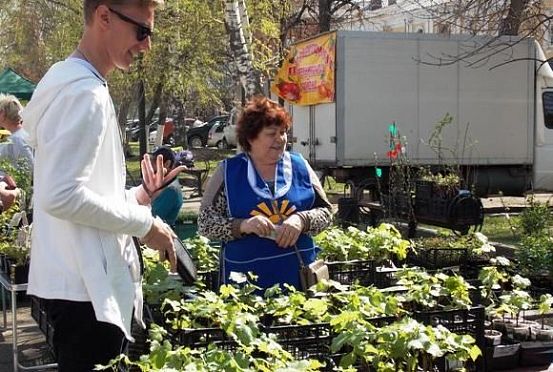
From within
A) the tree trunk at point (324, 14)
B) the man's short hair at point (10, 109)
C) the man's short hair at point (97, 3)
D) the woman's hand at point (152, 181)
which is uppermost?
the tree trunk at point (324, 14)

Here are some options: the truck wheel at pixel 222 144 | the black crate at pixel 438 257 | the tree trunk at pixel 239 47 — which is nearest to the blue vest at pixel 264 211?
the black crate at pixel 438 257

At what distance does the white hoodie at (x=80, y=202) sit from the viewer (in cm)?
228

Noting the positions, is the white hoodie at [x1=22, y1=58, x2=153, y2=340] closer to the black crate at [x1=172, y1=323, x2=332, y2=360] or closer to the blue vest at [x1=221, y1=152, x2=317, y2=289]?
the black crate at [x1=172, y1=323, x2=332, y2=360]

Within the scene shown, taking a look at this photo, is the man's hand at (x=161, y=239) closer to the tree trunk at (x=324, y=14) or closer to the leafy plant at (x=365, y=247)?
the leafy plant at (x=365, y=247)

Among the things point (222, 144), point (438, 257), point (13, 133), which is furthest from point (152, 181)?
point (222, 144)

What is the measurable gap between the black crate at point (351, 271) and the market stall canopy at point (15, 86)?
1251 cm

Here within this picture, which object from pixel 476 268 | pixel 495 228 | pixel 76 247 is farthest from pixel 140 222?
pixel 495 228

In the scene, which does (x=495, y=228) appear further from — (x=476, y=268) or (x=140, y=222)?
(x=140, y=222)

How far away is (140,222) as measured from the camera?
239cm

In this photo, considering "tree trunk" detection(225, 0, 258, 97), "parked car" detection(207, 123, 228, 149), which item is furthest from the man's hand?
"parked car" detection(207, 123, 228, 149)

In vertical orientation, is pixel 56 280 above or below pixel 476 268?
above

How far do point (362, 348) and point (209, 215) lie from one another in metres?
1.52

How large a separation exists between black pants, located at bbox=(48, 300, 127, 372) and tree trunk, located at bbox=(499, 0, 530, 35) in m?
14.6

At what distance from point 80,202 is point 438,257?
14.5 ft
